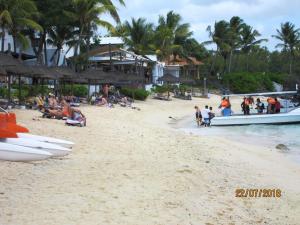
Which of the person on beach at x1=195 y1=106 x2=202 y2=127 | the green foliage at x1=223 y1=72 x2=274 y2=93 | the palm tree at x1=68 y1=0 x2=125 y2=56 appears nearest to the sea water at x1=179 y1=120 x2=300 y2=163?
the person on beach at x1=195 y1=106 x2=202 y2=127

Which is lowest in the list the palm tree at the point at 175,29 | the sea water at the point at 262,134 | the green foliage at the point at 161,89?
the sea water at the point at 262,134

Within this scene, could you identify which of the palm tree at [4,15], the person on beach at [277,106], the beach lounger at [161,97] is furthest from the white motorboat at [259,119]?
the beach lounger at [161,97]

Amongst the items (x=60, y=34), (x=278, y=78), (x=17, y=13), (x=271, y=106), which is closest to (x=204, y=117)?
(x=271, y=106)

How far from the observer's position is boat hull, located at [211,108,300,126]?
26.6 meters

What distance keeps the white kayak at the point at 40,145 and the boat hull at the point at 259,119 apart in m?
16.8

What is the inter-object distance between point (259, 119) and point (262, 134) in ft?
12.9

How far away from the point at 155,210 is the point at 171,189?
1.47 metres

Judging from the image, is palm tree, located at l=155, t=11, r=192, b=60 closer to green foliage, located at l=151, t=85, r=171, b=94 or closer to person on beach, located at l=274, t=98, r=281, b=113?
green foliage, located at l=151, t=85, r=171, b=94

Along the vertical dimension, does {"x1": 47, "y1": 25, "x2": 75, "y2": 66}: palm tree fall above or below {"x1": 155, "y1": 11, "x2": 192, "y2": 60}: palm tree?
below

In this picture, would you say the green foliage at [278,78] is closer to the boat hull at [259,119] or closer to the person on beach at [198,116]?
the boat hull at [259,119]

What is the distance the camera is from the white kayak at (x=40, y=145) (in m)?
9.45

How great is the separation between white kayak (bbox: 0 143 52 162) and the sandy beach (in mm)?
140

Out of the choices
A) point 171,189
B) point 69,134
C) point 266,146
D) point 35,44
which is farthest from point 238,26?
point 171,189

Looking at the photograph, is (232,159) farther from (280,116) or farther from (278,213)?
(280,116)
